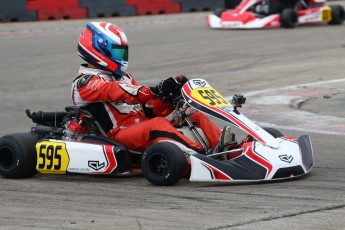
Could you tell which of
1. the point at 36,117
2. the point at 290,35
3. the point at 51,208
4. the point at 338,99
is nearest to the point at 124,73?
the point at 36,117

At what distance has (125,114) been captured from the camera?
23.2 feet

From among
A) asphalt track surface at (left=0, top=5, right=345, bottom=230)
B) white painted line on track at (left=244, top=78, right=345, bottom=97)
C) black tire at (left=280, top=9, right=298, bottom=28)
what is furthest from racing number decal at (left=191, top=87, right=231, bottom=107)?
black tire at (left=280, top=9, right=298, bottom=28)

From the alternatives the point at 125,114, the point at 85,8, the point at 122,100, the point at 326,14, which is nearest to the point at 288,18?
the point at 326,14

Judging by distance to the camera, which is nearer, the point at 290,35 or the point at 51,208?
the point at 51,208

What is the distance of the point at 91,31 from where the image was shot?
7176 millimetres

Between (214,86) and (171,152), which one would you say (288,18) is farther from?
(171,152)

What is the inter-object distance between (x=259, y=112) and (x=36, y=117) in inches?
133

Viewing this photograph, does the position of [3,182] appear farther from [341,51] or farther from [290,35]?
[290,35]

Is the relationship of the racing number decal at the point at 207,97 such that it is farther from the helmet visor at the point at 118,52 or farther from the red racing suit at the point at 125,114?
the helmet visor at the point at 118,52

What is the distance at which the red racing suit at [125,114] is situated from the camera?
6742mm

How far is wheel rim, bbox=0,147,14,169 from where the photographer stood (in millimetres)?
7004

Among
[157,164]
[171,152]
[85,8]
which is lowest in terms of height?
[85,8]

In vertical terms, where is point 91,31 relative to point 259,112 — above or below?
above

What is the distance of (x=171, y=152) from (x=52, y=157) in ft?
3.46
